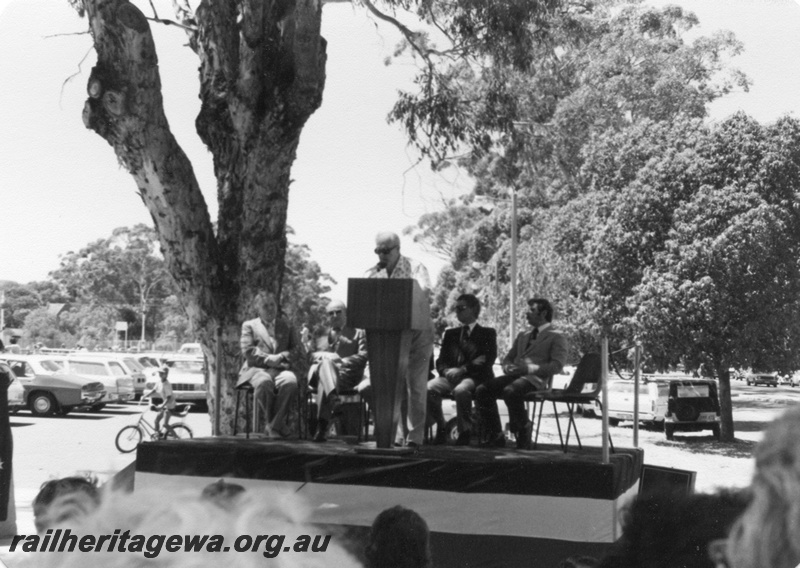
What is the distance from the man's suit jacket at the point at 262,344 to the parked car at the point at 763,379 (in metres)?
11.7

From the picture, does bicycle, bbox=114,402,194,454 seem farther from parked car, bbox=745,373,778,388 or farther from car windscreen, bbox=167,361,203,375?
parked car, bbox=745,373,778,388

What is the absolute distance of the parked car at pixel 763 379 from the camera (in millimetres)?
17047

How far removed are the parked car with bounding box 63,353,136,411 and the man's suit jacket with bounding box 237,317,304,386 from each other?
17.5m

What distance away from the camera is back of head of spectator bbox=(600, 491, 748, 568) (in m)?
1.80

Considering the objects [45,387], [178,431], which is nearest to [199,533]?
[178,431]

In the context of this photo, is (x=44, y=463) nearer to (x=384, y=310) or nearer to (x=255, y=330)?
(x=255, y=330)

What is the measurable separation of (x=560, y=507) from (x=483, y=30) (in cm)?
575

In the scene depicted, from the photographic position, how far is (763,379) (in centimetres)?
1817

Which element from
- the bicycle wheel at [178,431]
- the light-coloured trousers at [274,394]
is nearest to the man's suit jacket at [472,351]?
the light-coloured trousers at [274,394]

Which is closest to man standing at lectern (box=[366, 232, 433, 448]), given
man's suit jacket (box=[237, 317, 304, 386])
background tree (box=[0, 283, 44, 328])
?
man's suit jacket (box=[237, 317, 304, 386])

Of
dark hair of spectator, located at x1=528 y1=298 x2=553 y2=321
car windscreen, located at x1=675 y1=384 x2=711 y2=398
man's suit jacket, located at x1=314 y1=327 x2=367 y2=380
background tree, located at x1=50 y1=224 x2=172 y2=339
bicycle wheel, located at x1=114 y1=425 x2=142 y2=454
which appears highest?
background tree, located at x1=50 y1=224 x2=172 y2=339

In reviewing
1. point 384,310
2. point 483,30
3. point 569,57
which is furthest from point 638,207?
point 384,310

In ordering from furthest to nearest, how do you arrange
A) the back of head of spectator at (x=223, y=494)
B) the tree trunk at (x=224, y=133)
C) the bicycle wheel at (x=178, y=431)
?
the bicycle wheel at (x=178, y=431) < the tree trunk at (x=224, y=133) < the back of head of spectator at (x=223, y=494)

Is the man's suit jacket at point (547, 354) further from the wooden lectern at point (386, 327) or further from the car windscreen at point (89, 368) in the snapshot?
the car windscreen at point (89, 368)
